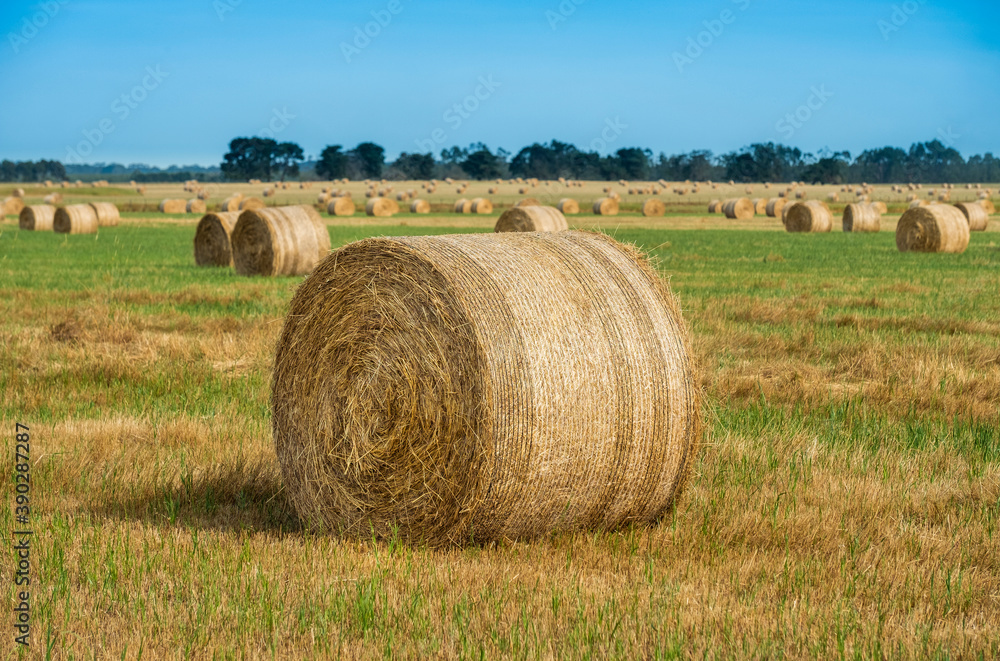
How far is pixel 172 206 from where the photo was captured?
208 ft

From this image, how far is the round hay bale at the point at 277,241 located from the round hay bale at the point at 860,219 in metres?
25.6

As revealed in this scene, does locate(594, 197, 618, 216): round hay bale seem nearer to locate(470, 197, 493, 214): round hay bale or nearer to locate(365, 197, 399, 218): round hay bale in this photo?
locate(470, 197, 493, 214): round hay bale

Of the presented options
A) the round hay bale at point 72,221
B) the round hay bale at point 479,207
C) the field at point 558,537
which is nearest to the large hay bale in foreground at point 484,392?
the field at point 558,537

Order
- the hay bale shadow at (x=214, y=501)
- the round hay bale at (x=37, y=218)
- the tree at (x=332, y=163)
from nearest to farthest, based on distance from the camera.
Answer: the hay bale shadow at (x=214, y=501), the round hay bale at (x=37, y=218), the tree at (x=332, y=163)

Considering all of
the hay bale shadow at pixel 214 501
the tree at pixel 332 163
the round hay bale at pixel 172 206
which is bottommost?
the hay bale shadow at pixel 214 501

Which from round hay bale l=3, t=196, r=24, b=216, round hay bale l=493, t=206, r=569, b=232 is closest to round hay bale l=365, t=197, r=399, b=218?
round hay bale l=3, t=196, r=24, b=216

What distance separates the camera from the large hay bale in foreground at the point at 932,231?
29.5 meters

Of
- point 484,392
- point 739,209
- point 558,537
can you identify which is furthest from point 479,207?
point 484,392

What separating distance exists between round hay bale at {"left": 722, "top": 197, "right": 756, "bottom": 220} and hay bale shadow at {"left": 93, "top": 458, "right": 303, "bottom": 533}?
163ft

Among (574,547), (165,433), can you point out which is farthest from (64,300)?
(574,547)

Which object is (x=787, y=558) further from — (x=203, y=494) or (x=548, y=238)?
(x=203, y=494)

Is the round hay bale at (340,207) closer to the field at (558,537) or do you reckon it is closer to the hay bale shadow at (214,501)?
the field at (558,537)

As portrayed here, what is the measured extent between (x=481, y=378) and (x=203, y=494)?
232 cm

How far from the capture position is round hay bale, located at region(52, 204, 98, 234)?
4062 centimetres
